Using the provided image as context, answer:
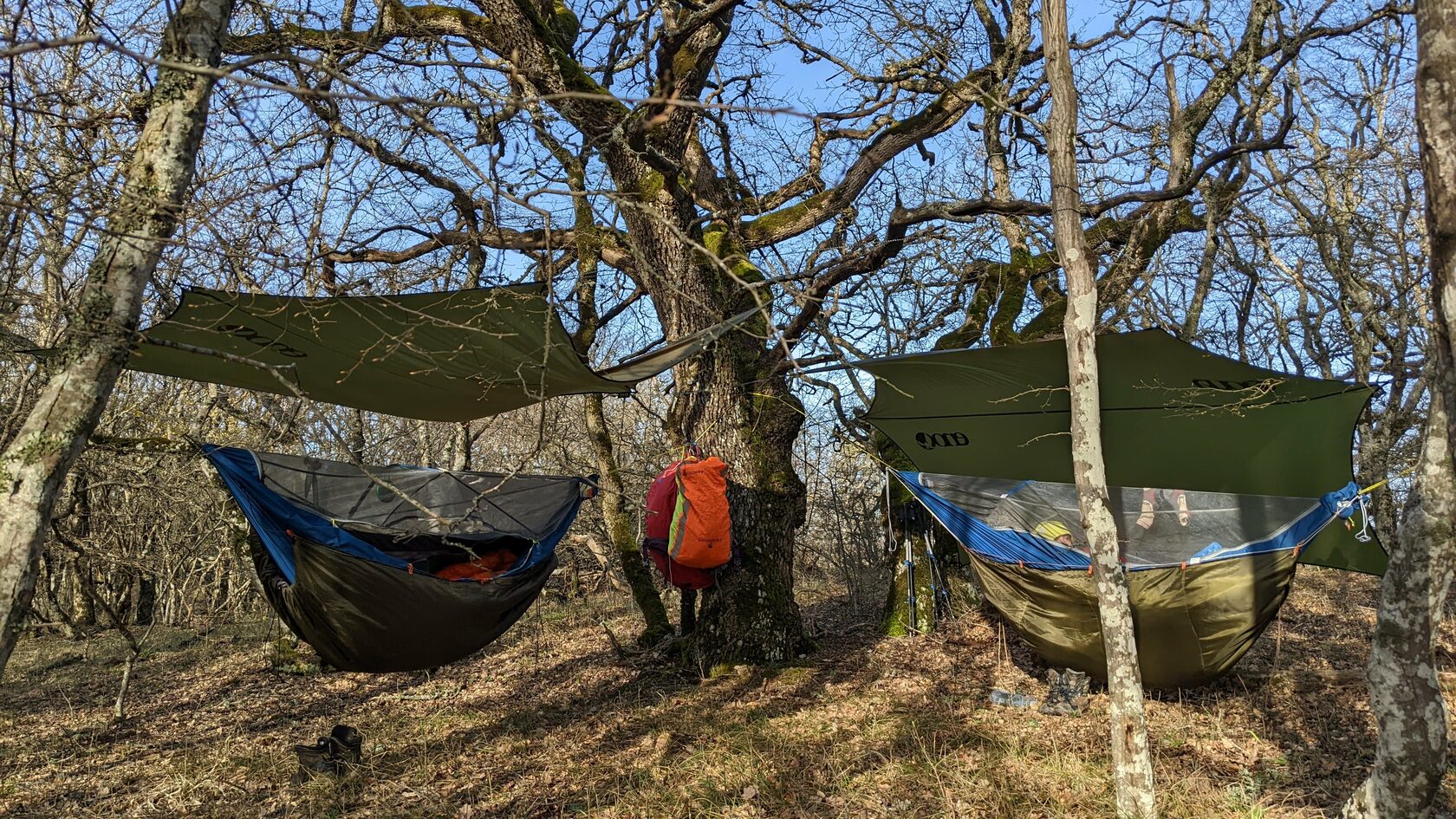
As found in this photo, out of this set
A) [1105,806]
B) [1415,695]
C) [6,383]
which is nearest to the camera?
[1415,695]

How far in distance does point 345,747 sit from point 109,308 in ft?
7.17

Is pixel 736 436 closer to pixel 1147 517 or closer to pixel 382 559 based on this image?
pixel 382 559

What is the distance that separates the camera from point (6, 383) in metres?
6.00

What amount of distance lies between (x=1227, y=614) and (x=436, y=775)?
3.14m

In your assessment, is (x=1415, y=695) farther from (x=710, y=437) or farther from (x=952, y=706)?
(x=710, y=437)

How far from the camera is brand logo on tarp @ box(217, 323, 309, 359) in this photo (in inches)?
111

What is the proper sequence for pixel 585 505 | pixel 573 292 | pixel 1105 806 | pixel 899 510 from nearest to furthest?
1. pixel 1105 806
2. pixel 573 292
3. pixel 899 510
4. pixel 585 505

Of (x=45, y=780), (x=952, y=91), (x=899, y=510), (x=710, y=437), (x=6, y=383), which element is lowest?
(x=45, y=780)

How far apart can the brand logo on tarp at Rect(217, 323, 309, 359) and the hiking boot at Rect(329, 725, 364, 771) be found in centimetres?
147

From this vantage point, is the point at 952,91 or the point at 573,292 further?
the point at 573,292

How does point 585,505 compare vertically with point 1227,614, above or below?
above

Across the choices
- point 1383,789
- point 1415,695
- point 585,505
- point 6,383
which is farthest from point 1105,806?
point 6,383

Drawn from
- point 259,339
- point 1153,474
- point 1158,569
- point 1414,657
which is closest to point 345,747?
point 259,339

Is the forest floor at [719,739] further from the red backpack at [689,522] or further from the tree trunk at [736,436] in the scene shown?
the red backpack at [689,522]
